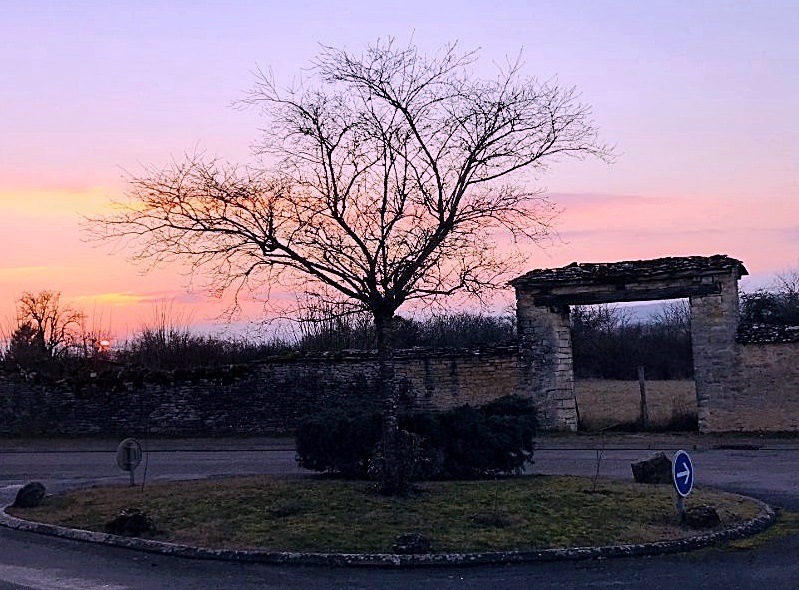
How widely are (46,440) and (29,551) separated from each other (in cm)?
1619

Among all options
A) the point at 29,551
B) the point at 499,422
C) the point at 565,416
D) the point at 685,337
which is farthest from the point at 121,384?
the point at 685,337

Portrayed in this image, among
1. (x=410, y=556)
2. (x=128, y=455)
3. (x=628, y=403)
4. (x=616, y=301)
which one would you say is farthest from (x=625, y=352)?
(x=410, y=556)

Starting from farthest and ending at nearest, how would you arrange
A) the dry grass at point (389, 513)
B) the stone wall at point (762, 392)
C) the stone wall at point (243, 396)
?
the stone wall at point (243, 396), the stone wall at point (762, 392), the dry grass at point (389, 513)

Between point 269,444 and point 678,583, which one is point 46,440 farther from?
point 678,583

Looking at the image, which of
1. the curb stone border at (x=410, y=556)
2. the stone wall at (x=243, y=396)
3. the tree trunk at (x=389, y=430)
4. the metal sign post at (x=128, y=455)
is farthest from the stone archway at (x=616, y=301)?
the curb stone border at (x=410, y=556)

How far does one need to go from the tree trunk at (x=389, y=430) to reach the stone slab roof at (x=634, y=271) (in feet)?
35.4

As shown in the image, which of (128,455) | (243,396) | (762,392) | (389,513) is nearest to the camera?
(389,513)

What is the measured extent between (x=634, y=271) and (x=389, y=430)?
12472 millimetres

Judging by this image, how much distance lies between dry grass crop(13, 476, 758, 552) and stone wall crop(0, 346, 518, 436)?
10741mm

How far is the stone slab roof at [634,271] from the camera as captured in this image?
2280cm

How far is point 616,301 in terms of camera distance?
23812 mm

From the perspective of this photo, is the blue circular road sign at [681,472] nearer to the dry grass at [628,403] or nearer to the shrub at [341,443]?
the shrub at [341,443]

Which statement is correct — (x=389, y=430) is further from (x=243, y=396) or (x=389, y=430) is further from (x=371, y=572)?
(x=243, y=396)

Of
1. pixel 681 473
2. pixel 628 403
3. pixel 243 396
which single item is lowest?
pixel 681 473
